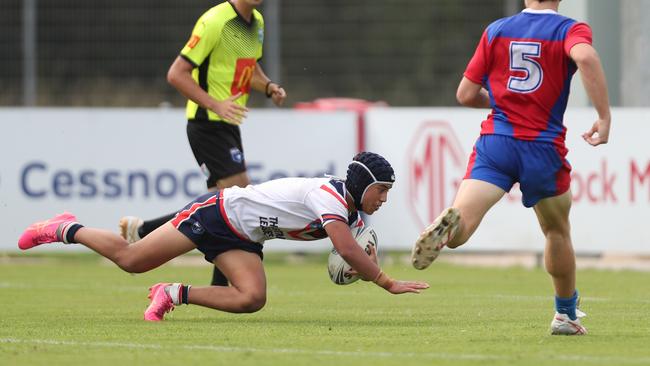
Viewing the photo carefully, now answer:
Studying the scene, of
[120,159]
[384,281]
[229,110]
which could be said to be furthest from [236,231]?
[120,159]

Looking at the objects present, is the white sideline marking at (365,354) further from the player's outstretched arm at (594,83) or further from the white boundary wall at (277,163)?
the white boundary wall at (277,163)

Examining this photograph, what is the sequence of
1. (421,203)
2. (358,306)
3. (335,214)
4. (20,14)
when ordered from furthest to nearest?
(20,14) → (421,203) → (358,306) → (335,214)

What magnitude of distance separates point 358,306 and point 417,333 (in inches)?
90.8

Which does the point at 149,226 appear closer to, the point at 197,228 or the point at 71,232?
the point at 71,232

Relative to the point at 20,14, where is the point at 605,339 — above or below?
below

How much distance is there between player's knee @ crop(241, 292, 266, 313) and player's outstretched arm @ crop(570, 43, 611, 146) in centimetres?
242

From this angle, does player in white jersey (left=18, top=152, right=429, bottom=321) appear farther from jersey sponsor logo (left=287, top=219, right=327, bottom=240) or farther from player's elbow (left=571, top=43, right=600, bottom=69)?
player's elbow (left=571, top=43, right=600, bottom=69)

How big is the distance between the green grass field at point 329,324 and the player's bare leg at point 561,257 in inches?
5.3

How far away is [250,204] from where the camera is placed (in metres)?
8.84

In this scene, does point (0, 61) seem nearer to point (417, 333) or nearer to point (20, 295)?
point (20, 295)

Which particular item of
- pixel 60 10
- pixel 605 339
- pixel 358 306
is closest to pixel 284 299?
pixel 358 306

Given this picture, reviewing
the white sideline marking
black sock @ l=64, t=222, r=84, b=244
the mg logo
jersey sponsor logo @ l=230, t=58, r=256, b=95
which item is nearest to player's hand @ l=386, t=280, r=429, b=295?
the white sideline marking

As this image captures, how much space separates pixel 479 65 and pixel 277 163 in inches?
297

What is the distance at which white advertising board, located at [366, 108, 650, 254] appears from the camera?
47.7 feet
